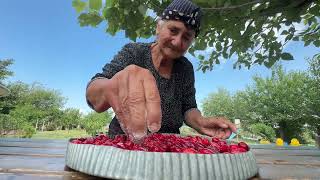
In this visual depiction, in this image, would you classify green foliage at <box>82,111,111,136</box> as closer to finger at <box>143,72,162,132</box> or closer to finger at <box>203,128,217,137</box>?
Result: finger at <box>203,128,217,137</box>

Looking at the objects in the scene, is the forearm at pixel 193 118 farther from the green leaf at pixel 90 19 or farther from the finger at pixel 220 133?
the green leaf at pixel 90 19

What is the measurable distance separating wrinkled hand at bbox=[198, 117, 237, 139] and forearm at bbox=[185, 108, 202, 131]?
65mm

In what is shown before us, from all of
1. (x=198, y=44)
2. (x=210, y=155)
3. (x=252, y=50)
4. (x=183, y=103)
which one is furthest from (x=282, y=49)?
(x=210, y=155)

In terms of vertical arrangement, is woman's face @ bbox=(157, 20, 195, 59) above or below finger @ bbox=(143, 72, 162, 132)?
above

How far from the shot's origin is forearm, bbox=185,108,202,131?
1.63 meters

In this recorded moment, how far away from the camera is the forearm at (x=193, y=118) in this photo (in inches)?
64.0

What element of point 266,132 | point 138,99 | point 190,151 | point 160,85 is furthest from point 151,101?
point 266,132

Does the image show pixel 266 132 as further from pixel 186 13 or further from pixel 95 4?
pixel 186 13

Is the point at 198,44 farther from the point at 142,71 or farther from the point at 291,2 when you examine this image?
the point at 142,71

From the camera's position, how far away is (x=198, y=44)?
3.27 metres

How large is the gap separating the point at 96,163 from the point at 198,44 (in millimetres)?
2554

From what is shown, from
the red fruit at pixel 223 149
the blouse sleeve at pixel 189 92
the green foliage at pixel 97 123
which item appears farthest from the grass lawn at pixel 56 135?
the red fruit at pixel 223 149

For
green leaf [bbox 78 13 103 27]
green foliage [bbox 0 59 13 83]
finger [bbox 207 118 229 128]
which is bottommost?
finger [bbox 207 118 229 128]

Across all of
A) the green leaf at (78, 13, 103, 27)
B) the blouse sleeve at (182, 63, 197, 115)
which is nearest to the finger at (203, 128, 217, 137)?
the blouse sleeve at (182, 63, 197, 115)
